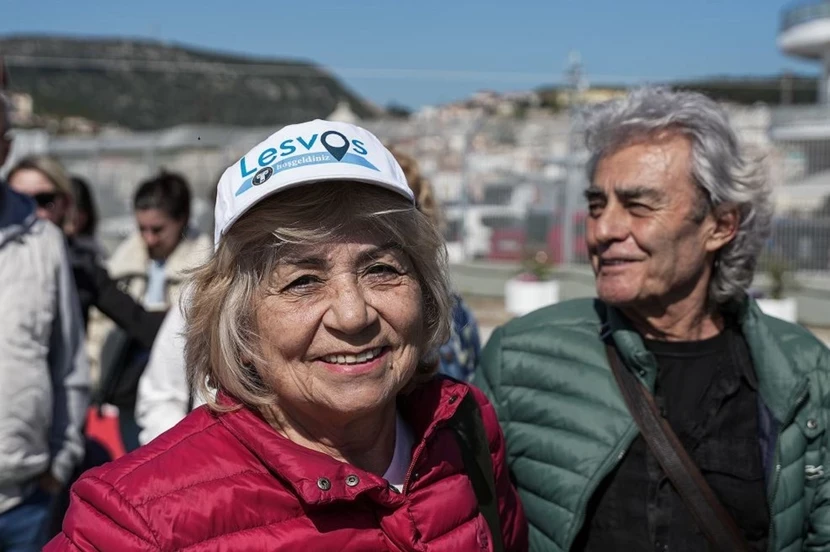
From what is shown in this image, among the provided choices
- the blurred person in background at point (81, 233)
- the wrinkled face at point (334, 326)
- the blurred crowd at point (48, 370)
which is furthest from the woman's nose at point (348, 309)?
the blurred person in background at point (81, 233)

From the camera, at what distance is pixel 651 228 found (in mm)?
2658

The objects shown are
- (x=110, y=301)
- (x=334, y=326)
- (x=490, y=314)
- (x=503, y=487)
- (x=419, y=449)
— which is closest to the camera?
(x=334, y=326)

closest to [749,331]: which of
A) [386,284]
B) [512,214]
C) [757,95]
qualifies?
[386,284]

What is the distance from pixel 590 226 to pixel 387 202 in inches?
44.1

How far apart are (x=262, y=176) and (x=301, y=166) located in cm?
7

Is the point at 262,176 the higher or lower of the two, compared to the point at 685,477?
higher

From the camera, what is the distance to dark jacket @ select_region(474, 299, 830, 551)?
8.10 ft

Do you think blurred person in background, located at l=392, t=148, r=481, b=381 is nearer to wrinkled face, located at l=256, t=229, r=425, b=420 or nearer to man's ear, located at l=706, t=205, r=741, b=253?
man's ear, located at l=706, t=205, r=741, b=253

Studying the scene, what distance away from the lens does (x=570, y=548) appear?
247 centimetres

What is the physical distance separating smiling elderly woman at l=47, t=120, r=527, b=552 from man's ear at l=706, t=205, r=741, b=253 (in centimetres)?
111

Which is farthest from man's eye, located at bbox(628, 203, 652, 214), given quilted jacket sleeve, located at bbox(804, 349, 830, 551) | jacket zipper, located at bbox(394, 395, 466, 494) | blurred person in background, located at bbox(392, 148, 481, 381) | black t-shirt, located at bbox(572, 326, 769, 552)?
jacket zipper, located at bbox(394, 395, 466, 494)

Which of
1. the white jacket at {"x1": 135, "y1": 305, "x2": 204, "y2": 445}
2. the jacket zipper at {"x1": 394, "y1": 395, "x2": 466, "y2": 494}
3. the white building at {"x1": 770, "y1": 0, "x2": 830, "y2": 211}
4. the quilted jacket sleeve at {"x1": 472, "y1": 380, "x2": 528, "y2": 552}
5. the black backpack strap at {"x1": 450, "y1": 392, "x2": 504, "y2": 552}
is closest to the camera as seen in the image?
the jacket zipper at {"x1": 394, "y1": 395, "x2": 466, "y2": 494}

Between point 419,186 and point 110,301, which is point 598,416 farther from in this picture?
point 110,301

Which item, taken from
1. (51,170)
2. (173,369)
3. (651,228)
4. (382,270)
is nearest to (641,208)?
(651,228)
